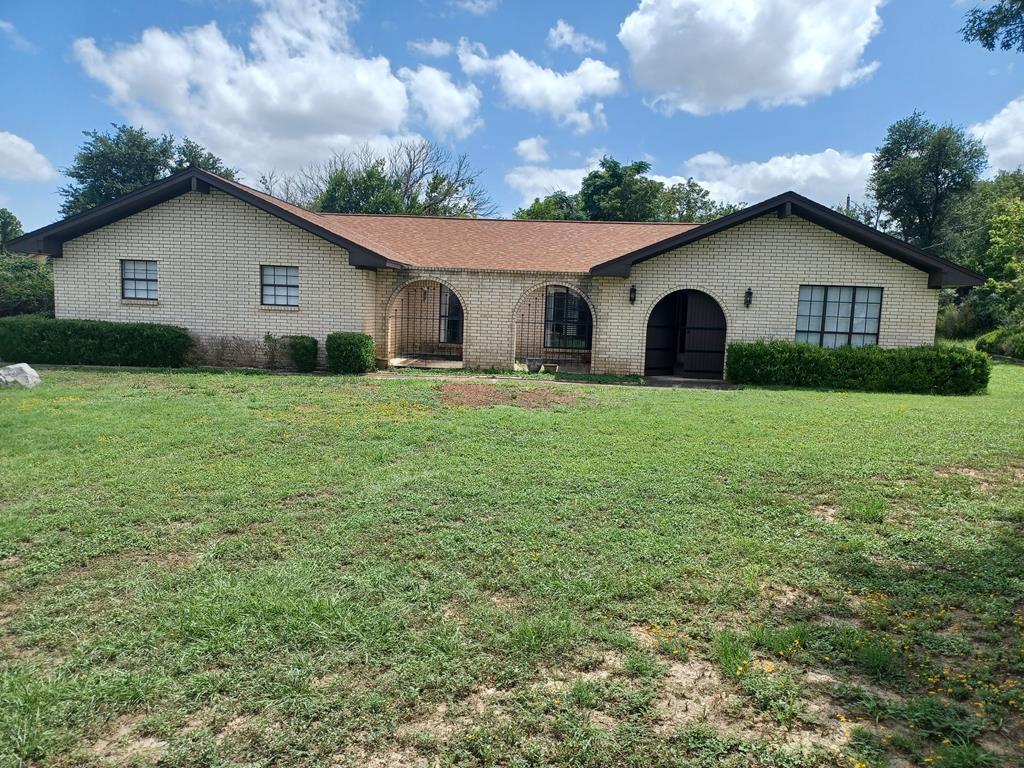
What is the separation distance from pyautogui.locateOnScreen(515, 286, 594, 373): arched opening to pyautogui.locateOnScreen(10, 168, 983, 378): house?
3214mm

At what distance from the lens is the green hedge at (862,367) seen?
1391 cm

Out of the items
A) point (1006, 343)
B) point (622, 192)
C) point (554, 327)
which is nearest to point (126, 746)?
point (554, 327)

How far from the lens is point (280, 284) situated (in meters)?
16.6

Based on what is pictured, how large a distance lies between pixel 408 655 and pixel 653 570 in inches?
75.8

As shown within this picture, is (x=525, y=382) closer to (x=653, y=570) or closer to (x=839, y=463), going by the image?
(x=839, y=463)

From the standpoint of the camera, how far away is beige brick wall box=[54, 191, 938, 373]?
15.8 meters

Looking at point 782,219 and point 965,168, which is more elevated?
point 965,168

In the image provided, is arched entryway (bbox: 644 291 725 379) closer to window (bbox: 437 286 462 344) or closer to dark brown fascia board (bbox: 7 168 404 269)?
window (bbox: 437 286 462 344)

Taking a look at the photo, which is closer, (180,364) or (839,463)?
(839,463)

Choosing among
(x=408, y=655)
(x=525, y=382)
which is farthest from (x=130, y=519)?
(x=525, y=382)

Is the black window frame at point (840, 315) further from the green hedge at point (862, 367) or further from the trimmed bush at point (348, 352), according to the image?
the trimmed bush at point (348, 352)

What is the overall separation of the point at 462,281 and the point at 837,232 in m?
9.66

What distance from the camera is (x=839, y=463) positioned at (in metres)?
7.29

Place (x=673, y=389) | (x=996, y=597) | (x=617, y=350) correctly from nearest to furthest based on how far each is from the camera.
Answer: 1. (x=996, y=597)
2. (x=673, y=389)
3. (x=617, y=350)
